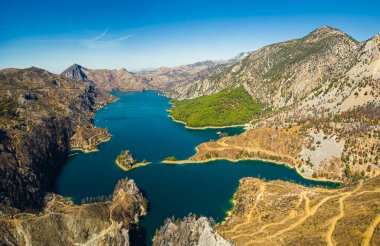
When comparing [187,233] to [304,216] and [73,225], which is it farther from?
[73,225]

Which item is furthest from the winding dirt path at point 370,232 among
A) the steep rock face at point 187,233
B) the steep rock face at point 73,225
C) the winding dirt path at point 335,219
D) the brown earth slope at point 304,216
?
the steep rock face at point 73,225

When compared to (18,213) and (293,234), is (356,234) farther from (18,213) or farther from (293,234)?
(18,213)

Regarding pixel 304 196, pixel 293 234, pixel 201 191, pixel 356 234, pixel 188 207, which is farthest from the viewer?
pixel 201 191

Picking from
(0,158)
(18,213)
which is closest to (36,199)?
(18,213)

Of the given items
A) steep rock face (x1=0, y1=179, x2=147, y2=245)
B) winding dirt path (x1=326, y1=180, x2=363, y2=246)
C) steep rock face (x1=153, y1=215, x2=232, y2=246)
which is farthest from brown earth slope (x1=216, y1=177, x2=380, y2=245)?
steep rock face (x1=0, y1=179, x2=147, y2=245)

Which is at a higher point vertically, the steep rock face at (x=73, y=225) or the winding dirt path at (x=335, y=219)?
the winding dirt path at (x=335, y=219)

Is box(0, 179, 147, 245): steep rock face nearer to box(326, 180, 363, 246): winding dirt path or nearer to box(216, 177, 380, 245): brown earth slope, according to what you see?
box(216, 177, 380, 245): brown earth slope

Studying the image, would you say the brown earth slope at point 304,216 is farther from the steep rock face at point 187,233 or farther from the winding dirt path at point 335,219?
the steep rock face at point 187,233
